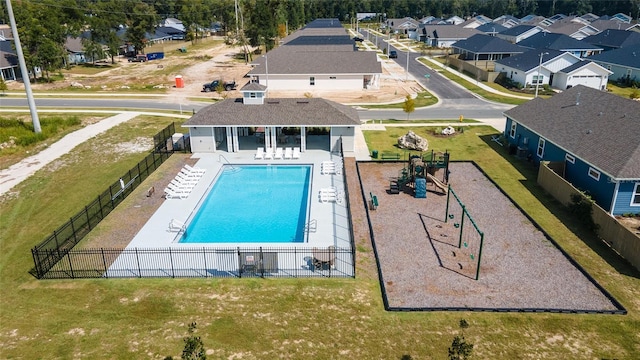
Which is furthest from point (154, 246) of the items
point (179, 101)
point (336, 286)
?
point (179, 101)

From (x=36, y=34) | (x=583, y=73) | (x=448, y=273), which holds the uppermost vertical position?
(x=36, y=34)

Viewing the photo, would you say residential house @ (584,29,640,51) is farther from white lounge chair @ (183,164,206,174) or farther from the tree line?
white lounge chair @ (183,164,206,174)

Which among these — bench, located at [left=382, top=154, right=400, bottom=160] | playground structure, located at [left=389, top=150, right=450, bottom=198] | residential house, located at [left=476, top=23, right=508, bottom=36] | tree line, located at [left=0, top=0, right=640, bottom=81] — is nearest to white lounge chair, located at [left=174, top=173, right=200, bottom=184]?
playground structure, located at [left=389, top=150, right=450, bottom=198]

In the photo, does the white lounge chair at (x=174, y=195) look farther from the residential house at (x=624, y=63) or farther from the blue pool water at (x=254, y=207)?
the residential house at (x=624, y=63)

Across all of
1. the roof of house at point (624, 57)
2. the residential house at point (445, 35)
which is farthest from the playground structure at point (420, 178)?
the residential house at point (445, 35)

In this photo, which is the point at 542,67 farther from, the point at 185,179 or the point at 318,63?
the point at 185,179

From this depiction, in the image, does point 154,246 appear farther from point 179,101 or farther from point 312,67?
point 312,67
